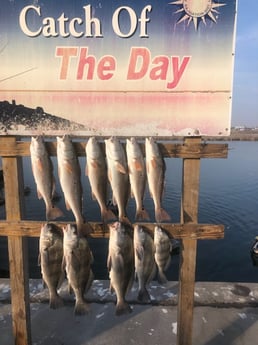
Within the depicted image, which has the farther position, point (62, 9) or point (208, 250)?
point (208, 250)

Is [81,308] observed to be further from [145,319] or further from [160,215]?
[145,319]

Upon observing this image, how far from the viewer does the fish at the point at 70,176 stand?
10.4 ft

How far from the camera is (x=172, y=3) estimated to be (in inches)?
124

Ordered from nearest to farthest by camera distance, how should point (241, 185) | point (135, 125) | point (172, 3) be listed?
1. point (172, 3)
2. point (135, 125)
3. point (241, 185)

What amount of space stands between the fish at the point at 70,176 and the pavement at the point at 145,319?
6.16 ft

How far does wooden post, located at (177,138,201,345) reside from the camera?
3439mm

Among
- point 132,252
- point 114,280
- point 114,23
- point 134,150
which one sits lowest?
point 114,280

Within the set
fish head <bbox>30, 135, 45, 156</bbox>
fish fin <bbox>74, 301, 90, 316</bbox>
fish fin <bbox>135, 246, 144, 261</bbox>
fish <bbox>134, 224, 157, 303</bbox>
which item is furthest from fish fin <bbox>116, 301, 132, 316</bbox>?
fish head <bbox>30, 135, 45, 156</bbox>

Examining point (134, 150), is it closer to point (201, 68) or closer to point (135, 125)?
point (135, 125)

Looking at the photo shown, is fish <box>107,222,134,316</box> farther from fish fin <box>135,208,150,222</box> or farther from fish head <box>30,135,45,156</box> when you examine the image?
fish head <box>30,135,45,156</box>

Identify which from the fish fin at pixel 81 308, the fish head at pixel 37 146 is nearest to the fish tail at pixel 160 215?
the fish fin at pixel 81 308

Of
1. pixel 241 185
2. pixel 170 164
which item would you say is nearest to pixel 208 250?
pixel 241 185

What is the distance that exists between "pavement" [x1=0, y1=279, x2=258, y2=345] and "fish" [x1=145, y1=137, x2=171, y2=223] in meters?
2.00

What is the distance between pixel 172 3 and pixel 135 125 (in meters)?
1.25
